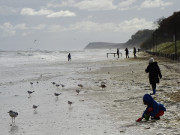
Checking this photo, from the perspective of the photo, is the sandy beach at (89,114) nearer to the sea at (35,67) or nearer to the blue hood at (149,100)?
the blue hood at (149,100)

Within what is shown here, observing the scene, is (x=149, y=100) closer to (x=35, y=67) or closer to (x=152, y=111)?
(x=152, y=111)

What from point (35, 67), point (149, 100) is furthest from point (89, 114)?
point (35, 67)

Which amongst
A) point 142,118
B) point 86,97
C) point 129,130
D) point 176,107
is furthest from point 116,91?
point 129,130

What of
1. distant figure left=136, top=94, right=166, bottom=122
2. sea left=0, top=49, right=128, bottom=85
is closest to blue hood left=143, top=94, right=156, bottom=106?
distant figure left=136, top=94, right=166, bottom=122

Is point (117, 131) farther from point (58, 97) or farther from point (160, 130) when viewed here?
point (58, 97)

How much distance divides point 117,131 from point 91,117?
6.90 ft

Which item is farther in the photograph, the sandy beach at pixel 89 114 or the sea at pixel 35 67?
the sea at pixel 35 67

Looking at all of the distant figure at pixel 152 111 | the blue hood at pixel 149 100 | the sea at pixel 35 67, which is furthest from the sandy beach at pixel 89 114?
the sea at pixel 35 67

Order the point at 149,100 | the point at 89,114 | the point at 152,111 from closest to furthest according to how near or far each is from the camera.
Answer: the point at 152,111 < the point at 149,100 < the point at 89,114

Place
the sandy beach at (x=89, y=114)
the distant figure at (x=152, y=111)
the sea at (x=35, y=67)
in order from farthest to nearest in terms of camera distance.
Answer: the sea at (x=35, y=67), the distant figure at (x=152, y=111), the sandy beach at (x=89, y=114)

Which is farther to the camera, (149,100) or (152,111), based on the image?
(149,100)

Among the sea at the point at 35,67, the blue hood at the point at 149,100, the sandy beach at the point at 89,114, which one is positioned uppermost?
the blue hood at the point at 149,100

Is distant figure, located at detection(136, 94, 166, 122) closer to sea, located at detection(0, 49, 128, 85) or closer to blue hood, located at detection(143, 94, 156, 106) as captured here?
blue hood, located at detection(143, 94, 156, 106)

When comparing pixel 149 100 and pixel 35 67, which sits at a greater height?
pixel 149 100
